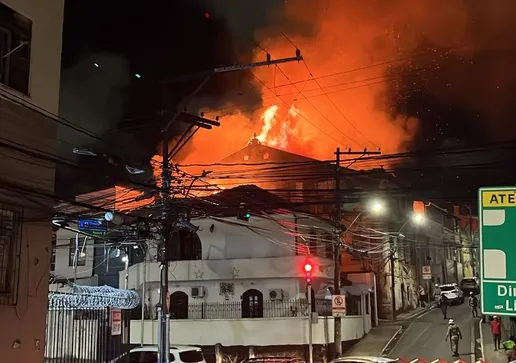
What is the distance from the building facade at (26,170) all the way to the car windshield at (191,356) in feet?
28.5

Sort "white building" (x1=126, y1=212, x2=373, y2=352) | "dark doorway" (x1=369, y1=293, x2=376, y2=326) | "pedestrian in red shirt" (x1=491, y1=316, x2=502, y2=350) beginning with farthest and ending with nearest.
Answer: "dark doorway" (x1=369, y1=293, x2=376, y2=326), "white building" (x1=126, y1=212, x2=373, y2=352), "pedestrian in red shirt" (x1=491, y1=316, x2=502, y2=350)

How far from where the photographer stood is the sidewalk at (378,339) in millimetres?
29016

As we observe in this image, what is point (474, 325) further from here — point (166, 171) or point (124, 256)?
point (166, 171)

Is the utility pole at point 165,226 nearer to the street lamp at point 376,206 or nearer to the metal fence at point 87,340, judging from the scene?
the metal fence at point 87,340

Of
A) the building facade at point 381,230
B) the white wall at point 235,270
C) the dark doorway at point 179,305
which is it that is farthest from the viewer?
the building facade at point 381,230

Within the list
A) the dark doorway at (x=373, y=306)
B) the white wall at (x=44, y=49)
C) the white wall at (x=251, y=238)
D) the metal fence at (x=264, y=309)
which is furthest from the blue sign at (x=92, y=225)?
the dark doorway at (x=373, y=306)

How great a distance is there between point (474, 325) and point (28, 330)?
29467mm

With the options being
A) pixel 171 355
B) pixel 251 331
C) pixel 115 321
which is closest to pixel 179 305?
pixel 251 331

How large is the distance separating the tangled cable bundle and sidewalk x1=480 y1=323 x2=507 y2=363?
16575mm

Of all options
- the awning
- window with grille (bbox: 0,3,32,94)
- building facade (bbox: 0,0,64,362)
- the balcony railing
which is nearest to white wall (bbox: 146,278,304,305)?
the balcony railing

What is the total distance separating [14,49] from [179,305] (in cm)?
2230

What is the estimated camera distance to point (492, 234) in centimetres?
393

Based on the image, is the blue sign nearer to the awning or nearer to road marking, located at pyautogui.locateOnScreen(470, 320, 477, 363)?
road marking, located at pyautogui.locateOnScreen(470, 320, 477, 363)

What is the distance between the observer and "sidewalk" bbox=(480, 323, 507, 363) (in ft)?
82.8
